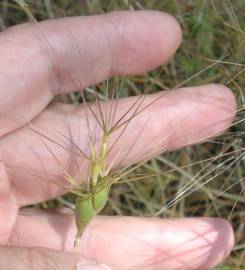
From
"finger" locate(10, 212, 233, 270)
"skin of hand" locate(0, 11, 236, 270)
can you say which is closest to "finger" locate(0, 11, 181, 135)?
"skin of hand" locate(0, 11, 236, 270)

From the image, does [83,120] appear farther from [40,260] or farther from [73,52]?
[40,260]

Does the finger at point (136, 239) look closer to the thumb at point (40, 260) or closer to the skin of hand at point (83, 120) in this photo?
the skin of hand at point (83, 120)

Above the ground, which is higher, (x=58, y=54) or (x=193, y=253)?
(x=58, y=54)

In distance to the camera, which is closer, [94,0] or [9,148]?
[9,148]

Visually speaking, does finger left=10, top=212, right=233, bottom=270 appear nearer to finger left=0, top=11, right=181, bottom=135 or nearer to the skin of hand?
the skin of hand

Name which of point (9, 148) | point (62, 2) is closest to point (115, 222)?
point (9, 148)

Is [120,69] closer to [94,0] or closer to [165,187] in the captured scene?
[94,0]

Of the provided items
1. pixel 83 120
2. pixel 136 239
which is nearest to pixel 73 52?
pixel 83 120
